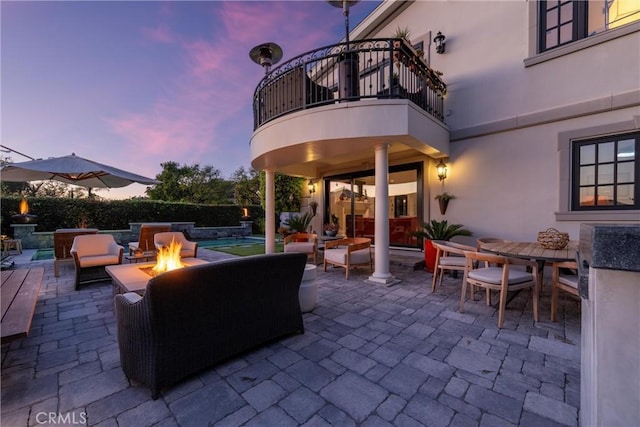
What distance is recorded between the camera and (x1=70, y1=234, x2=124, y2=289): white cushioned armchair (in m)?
4.73

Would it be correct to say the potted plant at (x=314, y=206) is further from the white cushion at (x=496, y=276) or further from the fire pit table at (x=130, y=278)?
the white cushion at (x=496, y=276)

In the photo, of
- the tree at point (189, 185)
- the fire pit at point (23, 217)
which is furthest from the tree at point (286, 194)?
the tree at point (189, 185)

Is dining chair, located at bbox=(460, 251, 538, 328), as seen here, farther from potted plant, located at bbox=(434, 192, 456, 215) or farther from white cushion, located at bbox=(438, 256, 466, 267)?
potted plant, located at bbox=(434, 192, 456, 215)

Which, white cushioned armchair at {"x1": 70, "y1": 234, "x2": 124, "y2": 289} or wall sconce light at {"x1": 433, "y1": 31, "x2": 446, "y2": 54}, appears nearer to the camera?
white cushioned armchair at {"x1": 70, "y1": 234, "x2": 124, "y2": 289}

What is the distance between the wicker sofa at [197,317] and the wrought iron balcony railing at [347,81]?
12.2ft

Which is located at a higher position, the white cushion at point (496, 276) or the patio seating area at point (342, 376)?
the white cushion at point (496, 276)

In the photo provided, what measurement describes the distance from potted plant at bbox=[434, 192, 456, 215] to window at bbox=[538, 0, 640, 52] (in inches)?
136

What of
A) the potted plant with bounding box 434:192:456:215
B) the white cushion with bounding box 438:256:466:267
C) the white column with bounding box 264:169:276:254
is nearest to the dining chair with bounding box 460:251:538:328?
the white cushion with bounding box 438:256:466:267

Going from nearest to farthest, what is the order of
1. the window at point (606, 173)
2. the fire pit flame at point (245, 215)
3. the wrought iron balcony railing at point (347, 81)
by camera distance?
1. the window at point (606, 173)
2. the wrought iron balcony railing at point (347, 81)
3. the fire pit flame at point (245, 215)

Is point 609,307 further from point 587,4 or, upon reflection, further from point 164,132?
point 164,132

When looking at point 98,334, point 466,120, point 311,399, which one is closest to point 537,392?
point 311,399

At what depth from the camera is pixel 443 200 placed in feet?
21.5

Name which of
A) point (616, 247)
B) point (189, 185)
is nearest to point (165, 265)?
point (616, 247)

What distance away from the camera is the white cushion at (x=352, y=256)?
554 centimetres
